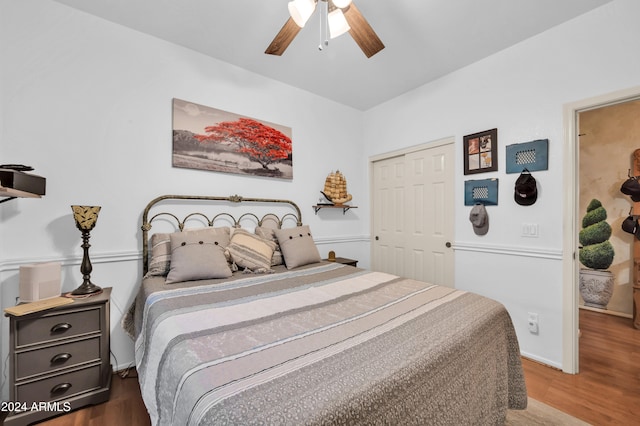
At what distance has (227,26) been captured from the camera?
2.18 meters

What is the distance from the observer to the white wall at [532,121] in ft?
6.42

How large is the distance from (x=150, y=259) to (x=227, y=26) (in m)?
1.99

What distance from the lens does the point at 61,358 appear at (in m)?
1.63

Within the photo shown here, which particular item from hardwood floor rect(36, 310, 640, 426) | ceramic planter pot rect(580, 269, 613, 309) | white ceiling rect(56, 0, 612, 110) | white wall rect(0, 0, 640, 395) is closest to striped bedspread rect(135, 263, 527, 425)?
hardwood floor rect(36, 310, 640, 426)

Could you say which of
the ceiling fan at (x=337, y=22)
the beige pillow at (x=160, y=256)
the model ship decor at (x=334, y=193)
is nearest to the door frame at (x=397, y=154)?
the model ship decor at (x=334, y=193)

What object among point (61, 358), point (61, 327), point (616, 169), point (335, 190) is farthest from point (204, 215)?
point (616, 169)

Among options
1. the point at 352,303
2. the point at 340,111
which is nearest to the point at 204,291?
the point at 352,303

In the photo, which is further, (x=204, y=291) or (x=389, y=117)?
(x=389, y=117)

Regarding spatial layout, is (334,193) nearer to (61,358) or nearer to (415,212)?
(415,212)

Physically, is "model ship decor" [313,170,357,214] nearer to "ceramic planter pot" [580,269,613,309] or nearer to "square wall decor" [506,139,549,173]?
"square wall decor" [506,139,549,173]

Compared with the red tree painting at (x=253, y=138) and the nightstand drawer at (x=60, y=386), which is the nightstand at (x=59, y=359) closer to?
the nightstand drawer at (x=60, y=386)

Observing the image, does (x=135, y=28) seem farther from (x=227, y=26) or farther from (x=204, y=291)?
(x=204, y=291)

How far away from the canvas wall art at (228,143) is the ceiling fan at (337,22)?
97 cm

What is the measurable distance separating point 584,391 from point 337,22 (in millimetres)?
3037
